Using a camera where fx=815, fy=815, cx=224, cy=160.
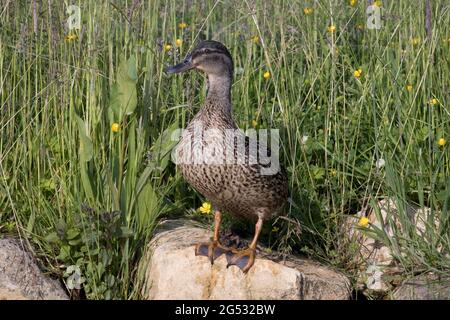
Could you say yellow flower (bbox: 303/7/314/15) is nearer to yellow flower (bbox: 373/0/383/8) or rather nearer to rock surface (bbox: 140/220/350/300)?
yellow flower (bbox: 373/0/383/8)

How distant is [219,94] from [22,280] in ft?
4.68

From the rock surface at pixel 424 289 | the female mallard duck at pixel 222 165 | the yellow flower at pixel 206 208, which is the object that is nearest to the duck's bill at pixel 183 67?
the female mallard duck at pixel 222 165

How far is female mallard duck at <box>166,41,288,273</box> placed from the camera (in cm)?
416

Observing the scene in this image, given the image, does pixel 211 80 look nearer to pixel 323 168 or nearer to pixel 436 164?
pixel 323 168

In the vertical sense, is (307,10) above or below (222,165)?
above

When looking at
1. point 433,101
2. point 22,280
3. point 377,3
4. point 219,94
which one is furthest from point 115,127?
point 377,3

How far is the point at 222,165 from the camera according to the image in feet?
13.6

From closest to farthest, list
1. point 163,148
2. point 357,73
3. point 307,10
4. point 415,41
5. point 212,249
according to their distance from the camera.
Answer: point 212,249 → point 163,148 → point 357,73 → point 415,41 → point 307,10

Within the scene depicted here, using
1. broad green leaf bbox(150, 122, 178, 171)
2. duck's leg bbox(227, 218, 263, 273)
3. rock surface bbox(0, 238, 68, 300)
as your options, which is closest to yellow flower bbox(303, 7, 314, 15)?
broad green leaf bbox(150, 122, 178, 171)

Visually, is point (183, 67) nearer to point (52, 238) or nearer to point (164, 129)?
point (164, 129)

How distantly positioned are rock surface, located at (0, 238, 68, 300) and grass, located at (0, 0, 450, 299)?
87 millimetres

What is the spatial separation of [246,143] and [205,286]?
2.53 feet

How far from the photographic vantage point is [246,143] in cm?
428

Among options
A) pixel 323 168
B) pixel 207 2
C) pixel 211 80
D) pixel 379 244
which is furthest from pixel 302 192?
pixel 207 2
